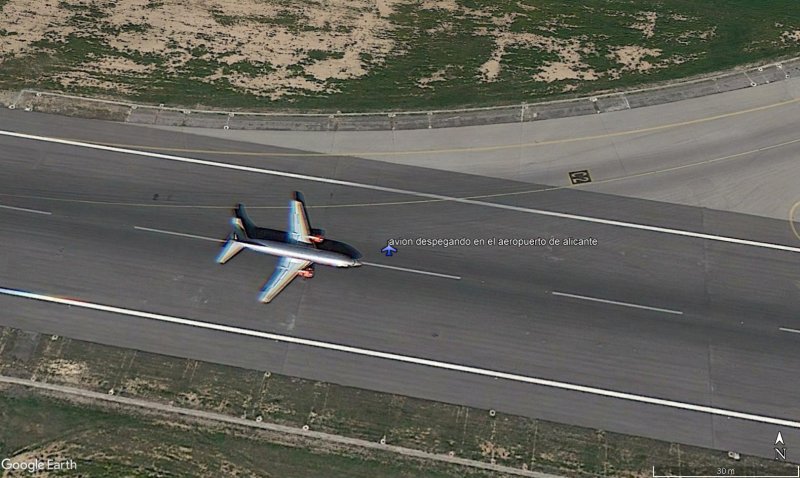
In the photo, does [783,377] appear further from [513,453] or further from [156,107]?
[156,107]

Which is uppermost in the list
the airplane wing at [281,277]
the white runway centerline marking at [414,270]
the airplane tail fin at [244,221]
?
the airplane tail fin at [244,221]

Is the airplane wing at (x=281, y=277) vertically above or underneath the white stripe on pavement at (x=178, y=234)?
underneath

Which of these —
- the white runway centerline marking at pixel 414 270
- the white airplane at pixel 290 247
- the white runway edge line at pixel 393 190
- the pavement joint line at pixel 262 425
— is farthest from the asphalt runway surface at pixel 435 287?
the pavement joint line at pixel 262 425

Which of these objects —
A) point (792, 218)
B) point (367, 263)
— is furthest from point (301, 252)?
point (792, 218)

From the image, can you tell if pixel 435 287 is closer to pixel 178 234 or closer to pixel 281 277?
pixel 281 277

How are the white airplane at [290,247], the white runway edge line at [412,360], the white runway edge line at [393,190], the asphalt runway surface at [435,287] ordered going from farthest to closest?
the white runway edge line at [393,190] < the white airplane at [290,247] < the asphalt runway surface at [435,287] < the white runway edge line at [412,360]

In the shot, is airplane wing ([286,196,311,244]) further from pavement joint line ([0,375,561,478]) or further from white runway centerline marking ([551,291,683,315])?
white runway centerline marking ([551,291,683,315])

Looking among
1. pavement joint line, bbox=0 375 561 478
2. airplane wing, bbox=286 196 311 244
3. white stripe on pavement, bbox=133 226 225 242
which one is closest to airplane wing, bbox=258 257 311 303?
airplane wing, bbox=286 196 311 244

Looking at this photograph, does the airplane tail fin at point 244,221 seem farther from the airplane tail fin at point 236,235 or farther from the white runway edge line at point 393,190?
the white runway edge line at point 393,190
